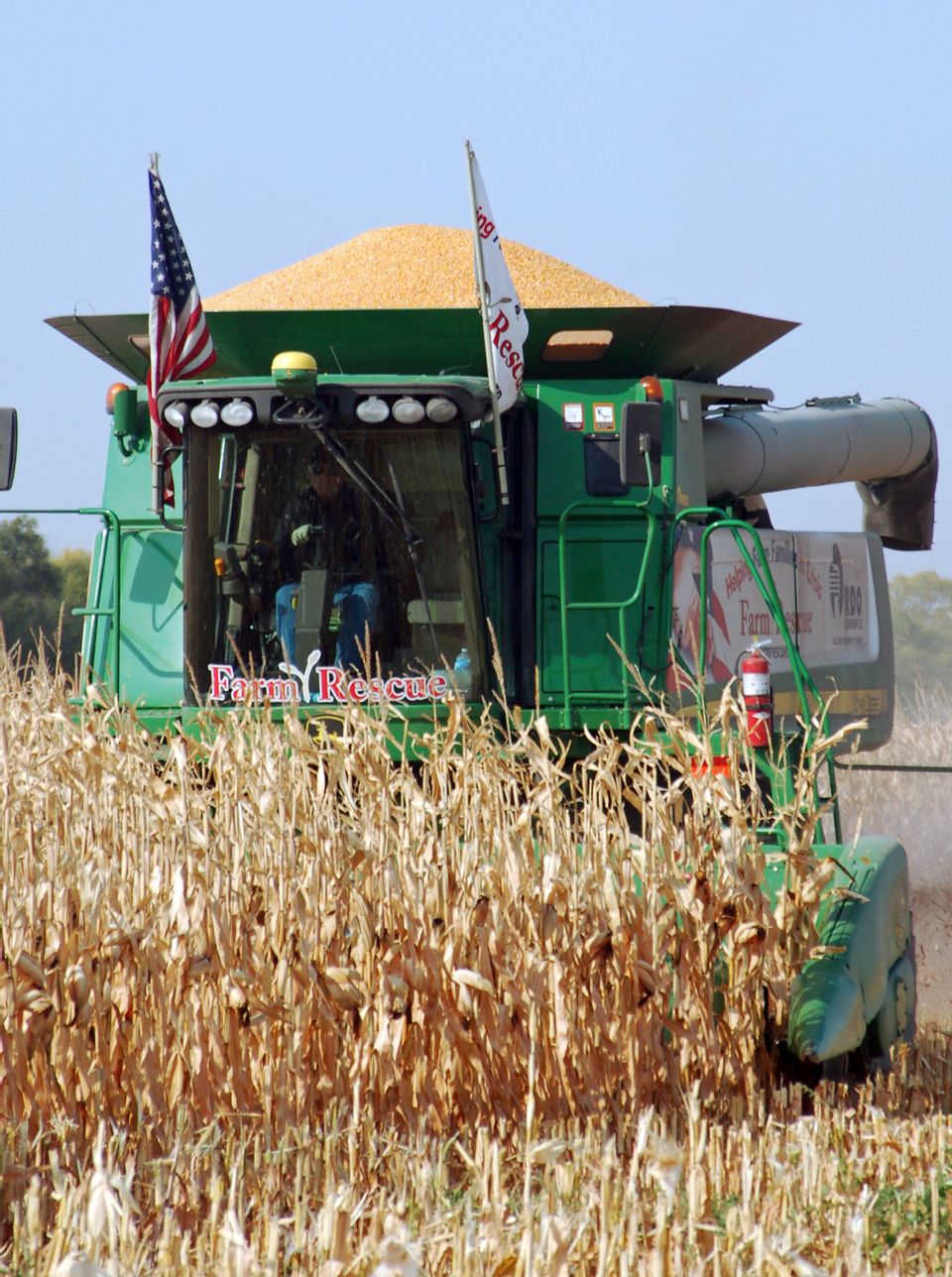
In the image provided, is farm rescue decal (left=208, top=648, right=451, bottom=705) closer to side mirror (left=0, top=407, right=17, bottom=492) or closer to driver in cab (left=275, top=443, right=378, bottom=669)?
driver in cab (left=275, top=443, right=378, bottom=669)

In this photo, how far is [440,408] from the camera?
18.7 feet

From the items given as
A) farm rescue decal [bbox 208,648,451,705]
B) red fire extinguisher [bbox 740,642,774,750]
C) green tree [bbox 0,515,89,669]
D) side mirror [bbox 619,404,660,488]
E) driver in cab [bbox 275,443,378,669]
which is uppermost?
green tree [bbox 0,515,89,669]

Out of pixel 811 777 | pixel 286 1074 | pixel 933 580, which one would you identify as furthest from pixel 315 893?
pixel 933 580

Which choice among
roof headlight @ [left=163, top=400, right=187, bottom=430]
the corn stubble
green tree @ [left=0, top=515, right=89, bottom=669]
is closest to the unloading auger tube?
roof headlight @ [left=163, top=400, right=187, bottom=430]

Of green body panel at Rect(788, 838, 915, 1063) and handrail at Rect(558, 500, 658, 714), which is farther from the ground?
handrail at Rect(558, 500, 658, 714)

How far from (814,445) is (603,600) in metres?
2.19

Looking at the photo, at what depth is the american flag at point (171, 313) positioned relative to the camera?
6.14m

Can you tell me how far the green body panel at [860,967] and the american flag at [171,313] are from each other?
2901 millimetres

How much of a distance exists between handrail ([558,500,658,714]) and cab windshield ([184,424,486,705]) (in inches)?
12.3

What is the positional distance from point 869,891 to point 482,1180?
6.26ft

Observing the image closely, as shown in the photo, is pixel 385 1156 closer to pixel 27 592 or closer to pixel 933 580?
pixel 27 592

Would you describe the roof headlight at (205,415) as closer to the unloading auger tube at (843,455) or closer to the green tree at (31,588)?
the unloading auger tube at (843,455)

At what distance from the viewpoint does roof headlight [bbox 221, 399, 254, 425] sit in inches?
223

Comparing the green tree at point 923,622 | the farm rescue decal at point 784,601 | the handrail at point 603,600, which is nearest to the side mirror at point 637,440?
the handrail at point 603,600
